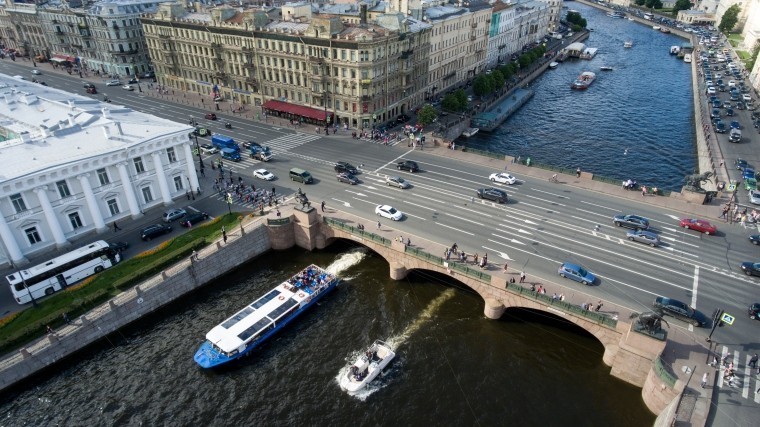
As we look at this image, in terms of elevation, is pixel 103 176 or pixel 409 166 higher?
pixel 103 176

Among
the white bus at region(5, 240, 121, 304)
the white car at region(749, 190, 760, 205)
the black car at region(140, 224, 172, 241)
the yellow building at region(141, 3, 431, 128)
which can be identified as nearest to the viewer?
the white bus at region(5, 240, 121, 304)

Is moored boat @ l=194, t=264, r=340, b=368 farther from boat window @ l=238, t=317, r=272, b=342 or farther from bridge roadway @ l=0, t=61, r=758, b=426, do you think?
bridge roadway @ l=0, t=61, r=758, b=426

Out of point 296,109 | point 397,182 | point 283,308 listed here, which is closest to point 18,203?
point 283,308

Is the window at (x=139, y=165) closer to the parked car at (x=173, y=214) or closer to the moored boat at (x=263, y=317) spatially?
the parked car at (x=173, y=214)

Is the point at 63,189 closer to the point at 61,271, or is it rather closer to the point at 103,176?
the point at 103,176

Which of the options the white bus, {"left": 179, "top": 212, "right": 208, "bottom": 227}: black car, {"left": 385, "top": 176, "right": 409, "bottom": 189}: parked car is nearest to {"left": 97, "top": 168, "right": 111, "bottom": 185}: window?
the white bus

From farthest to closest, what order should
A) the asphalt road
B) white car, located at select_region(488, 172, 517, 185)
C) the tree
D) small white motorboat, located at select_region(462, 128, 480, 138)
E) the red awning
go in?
small white motorboat, located at select_region(462, 128, 480, 138)
the red awning
the tree
white car, located at select_region(488, 172, 517, 185)
the asphalt road

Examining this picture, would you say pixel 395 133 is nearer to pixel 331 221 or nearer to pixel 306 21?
pixel 306 21

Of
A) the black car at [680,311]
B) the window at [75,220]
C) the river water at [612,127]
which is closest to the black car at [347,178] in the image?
the window at [75,220]
